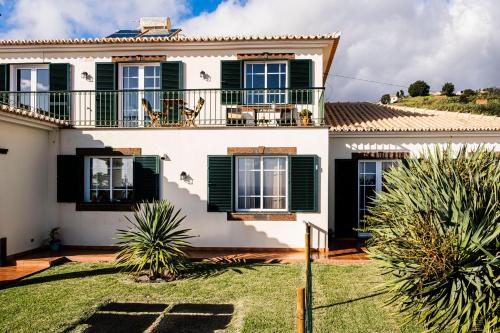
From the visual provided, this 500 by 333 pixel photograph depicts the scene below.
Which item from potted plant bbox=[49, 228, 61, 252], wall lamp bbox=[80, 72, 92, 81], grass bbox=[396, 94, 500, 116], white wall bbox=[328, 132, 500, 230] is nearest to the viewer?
potted plant bbox=[49, 228, 61, 252]

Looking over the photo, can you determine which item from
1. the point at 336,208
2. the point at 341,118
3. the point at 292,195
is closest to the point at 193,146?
the point at 292,195

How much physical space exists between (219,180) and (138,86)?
466 cm

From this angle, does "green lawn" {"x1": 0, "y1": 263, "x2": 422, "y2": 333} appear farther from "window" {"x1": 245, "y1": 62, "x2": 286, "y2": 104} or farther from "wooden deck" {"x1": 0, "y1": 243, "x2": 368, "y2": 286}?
"window" {"x1": 245, "y1": 62, "x2": 286, "y2": 104}

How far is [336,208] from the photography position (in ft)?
42.7

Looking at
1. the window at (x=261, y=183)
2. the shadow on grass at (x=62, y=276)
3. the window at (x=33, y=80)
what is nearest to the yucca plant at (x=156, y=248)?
the shadow on grass at (x=62, y=276)

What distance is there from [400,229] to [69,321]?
5.36 meters

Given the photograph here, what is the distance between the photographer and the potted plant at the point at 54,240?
1148 cm

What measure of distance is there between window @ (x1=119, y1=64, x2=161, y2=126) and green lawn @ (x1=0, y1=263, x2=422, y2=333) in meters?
5.68

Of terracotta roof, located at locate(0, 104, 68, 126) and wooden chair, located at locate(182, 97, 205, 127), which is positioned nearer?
terracotta roof, located at locate(0, 104, 68, 126)

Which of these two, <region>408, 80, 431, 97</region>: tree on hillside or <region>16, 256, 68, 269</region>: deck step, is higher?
<region>408, 80, 431, 97</region>: tree on hillside

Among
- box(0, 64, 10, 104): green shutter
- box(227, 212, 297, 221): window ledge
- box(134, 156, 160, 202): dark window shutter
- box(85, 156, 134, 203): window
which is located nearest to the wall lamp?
box(0, 64, 10, 104): green shutter

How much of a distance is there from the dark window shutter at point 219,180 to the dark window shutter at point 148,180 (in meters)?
1.52

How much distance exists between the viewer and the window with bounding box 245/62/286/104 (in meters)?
13.4

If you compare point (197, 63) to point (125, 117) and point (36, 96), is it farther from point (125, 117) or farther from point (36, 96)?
point (36, 96)
